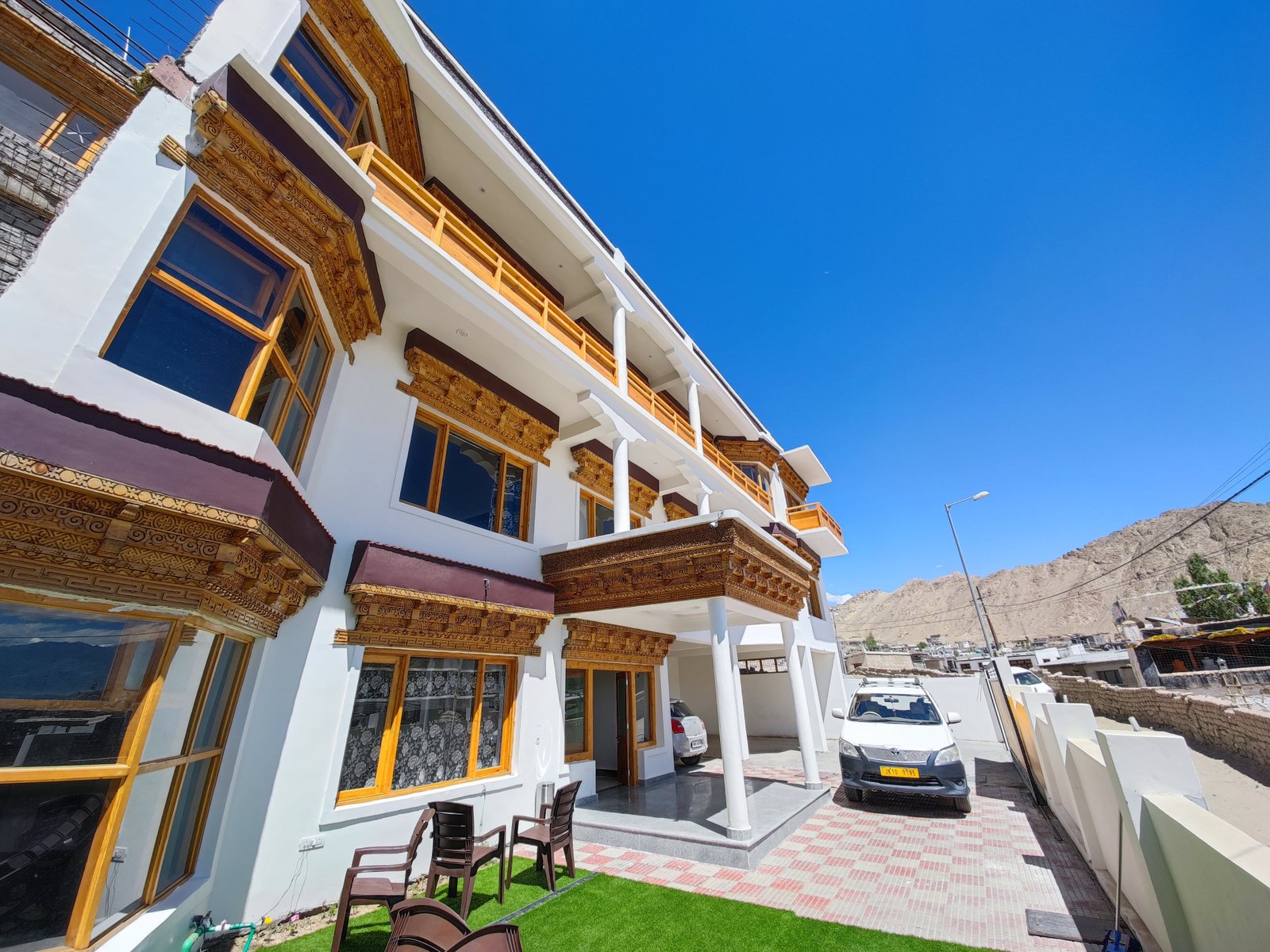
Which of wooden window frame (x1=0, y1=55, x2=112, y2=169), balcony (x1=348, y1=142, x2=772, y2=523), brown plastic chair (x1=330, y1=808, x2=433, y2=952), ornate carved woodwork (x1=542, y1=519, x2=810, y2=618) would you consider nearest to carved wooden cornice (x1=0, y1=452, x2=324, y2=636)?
brown plastic chair (x1=330, y1=808, x2=433, y2=952)

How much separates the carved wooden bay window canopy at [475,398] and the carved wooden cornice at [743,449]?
29.6 feet

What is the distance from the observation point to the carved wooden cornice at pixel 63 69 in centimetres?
445

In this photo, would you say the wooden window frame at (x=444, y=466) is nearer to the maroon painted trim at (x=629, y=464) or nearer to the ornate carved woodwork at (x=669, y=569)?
the ornate carved woodwork at (x=669, y=569)

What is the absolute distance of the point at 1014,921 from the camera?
163 inches

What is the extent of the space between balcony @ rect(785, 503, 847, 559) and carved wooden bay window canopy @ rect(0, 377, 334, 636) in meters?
16.1

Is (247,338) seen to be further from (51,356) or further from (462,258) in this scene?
(462,258)

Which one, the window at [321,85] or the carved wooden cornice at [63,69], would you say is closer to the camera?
the carved wooden cornice at [63,69]

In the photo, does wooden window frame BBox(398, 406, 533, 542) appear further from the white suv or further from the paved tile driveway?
the white suv

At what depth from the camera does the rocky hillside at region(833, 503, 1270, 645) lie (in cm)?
7088

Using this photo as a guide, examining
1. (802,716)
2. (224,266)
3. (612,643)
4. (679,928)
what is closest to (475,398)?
(224,266)

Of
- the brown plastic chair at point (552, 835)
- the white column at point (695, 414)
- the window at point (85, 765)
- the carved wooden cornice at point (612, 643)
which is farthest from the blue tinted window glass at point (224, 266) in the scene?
the white column at point (695, 414)

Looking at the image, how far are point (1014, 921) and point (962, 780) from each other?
3.52 metres

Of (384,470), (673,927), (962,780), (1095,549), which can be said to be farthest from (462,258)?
(1095,549)

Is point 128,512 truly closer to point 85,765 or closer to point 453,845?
point 85,765
